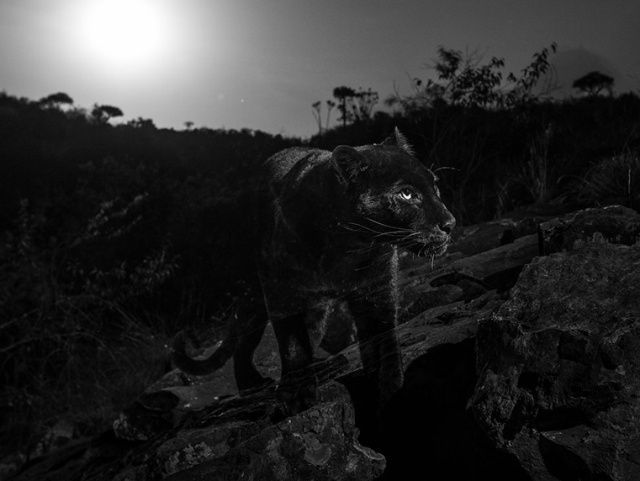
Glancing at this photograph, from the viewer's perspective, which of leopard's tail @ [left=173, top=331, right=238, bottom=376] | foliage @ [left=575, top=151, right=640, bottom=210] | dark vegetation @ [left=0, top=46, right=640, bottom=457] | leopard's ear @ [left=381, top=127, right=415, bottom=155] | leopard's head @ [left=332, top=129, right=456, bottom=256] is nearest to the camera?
leopard's head @ [left=332, top=129, right=456, bottom=256]

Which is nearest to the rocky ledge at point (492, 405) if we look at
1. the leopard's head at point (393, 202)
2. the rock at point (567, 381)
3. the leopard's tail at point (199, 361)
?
the rock at point (567, 381)

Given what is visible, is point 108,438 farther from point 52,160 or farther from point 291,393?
point 52,160

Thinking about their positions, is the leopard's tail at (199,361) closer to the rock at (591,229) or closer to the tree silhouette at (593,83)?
the rock at (591,229)

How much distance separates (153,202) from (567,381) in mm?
12627

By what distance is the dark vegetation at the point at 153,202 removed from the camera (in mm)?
6559

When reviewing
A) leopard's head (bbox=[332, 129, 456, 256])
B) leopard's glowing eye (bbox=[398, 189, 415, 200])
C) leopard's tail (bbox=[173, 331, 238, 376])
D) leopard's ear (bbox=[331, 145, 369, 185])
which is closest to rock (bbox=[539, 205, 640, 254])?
leopard's head (bbox=[332, 129, 456, 256])

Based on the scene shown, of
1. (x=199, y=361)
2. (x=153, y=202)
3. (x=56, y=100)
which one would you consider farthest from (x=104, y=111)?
(x=199, y=361)

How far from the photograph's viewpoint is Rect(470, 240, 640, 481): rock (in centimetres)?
148

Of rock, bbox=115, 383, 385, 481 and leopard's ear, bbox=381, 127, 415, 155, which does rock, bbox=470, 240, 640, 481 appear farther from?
leopard's ear, bbox=381, 127, 415, 155

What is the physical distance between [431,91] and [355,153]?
8.08 m

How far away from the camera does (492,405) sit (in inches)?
65.2

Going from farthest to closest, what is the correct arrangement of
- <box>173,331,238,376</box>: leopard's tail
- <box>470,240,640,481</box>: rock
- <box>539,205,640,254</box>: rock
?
<box>173,331,238,376</box>: leopard's tail → <box>539,205,640,254</box>: rock → <box>470,240,640,481</box>: rock

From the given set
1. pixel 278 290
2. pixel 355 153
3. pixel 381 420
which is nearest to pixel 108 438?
pixel 278 290

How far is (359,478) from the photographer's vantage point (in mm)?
1777
